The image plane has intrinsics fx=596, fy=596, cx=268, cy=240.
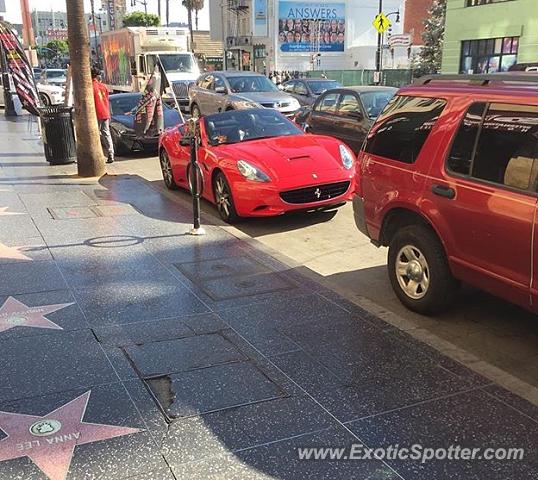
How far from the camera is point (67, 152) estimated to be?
40.3 ft

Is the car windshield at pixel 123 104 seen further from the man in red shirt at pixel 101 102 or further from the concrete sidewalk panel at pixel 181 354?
the concrete sidewalk panel at pixel 181 354

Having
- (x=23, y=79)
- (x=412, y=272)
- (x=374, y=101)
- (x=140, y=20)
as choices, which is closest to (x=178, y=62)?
(x=23, y=79)

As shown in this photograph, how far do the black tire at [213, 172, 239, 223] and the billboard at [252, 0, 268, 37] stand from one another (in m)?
50.6

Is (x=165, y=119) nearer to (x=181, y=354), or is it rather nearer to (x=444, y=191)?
(x=444, y=191)

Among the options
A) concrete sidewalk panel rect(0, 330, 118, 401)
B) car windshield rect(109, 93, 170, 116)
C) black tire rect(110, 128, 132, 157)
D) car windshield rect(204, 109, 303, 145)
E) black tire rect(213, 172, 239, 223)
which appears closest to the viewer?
concrete sidewalk panel rect(0, 330, 118, 401)

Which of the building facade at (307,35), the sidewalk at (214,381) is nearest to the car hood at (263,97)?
the sidewalk at (214,381)

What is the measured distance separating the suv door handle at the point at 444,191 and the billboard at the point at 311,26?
5310 centimetres

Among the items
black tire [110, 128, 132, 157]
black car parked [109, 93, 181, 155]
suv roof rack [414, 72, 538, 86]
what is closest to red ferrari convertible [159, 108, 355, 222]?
suv roof rack [414, 72, 538, 86]

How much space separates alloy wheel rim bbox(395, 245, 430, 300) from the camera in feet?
15.4

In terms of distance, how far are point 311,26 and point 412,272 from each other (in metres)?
54.2

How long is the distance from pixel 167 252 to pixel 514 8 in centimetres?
2728

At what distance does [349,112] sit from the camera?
1196 centimetres

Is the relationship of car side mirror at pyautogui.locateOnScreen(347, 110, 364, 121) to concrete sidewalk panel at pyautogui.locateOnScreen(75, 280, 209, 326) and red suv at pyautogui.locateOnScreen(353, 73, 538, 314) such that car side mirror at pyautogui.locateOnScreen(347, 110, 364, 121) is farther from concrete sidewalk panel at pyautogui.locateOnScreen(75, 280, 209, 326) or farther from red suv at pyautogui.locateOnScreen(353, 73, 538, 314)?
concrete sidewalk panel at pyautogui.locateOnScreen(75, 280, 209, 326)

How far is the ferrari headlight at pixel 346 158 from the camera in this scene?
7877 millimetres
